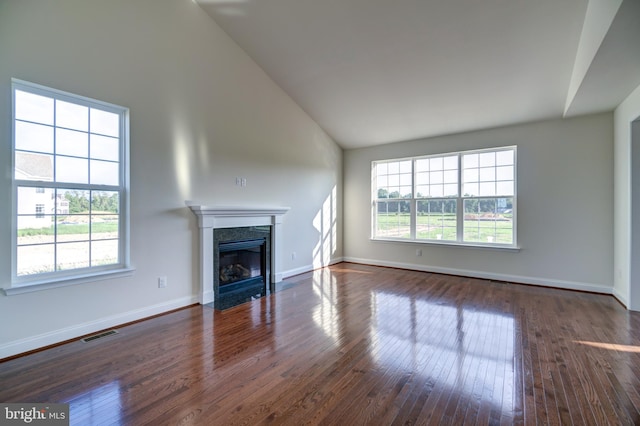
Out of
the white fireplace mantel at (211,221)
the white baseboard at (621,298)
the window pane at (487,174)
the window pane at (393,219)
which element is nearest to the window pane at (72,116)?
the white fireplace mantel at (211,221)

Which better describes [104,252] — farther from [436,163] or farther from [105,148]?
[436,163]

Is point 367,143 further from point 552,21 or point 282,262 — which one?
point 552,21

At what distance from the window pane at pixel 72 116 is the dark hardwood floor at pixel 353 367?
6.83ft

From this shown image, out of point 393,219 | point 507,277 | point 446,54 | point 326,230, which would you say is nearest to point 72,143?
point 446,54

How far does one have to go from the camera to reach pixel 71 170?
9.48ft

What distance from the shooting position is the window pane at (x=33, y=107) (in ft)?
8.38

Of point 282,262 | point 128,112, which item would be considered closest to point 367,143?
point 282,262

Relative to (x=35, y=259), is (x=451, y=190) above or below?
above

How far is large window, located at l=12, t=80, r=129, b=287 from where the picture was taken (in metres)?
2.58

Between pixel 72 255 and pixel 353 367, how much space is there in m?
2.86

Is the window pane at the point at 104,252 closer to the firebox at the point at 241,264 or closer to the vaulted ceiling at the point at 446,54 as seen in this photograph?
the firebox at the point at 241,264

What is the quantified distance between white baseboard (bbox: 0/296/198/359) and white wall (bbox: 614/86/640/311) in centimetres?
555

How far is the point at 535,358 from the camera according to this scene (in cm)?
246

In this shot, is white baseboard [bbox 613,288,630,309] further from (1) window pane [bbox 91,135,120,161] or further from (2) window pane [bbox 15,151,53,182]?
(2) window pane [bbox 15,151,53,182]
